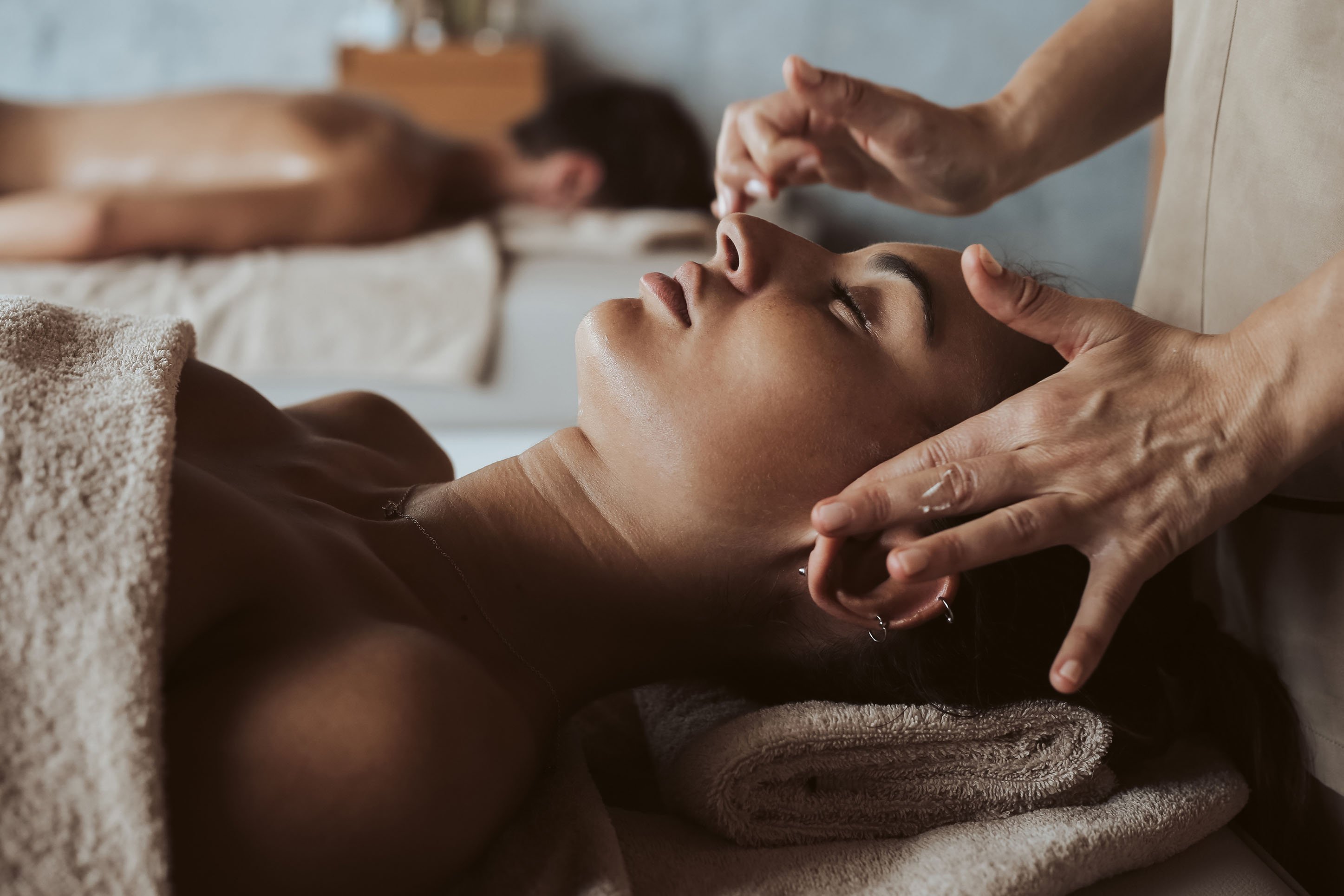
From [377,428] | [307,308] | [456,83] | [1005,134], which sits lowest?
[307,308]

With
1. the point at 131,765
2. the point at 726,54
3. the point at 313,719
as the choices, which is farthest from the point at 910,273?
the point at 726,54

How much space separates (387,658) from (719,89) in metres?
3.74

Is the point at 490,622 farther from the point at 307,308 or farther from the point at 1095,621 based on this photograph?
the point at 307,308

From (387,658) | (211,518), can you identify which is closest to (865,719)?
(387,658)

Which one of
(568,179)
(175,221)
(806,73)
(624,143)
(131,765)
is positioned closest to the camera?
(131,765)

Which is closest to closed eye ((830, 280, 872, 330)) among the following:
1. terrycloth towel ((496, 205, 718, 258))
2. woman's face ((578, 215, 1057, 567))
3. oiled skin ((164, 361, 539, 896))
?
woman's face ((578, 215, 1057, 567))

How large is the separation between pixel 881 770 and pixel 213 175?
2424mm

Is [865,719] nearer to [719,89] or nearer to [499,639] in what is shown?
[499,639]

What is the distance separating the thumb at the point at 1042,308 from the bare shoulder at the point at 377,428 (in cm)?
74

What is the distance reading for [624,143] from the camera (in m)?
3.37

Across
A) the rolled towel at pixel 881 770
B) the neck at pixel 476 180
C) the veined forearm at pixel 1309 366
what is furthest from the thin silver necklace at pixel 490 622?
the neck at pixel 476 180

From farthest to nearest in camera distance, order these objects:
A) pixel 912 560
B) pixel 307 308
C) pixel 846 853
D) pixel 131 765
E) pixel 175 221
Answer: pixel 175 221
pixel 307 308
pixel 846 853
pixel 912 560
pixel 131 765

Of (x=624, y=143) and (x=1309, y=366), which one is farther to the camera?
(x=624, y=143)

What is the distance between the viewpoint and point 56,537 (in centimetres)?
68
